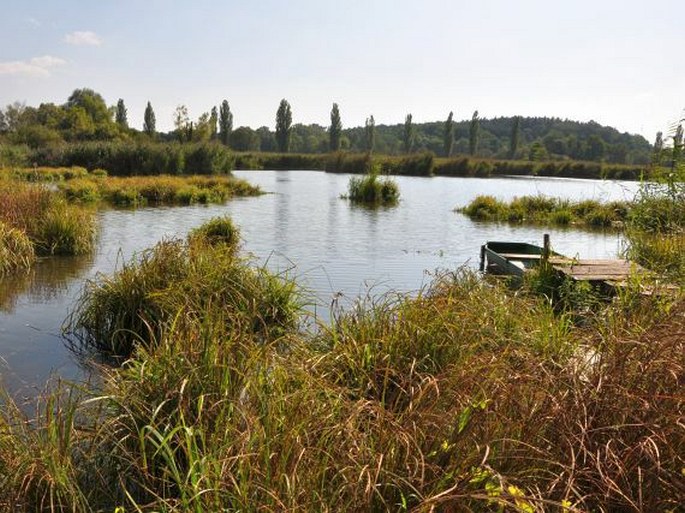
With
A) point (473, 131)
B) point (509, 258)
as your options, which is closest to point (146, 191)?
point (509, 258)

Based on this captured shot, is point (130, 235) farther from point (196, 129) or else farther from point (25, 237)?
point (196, 129)

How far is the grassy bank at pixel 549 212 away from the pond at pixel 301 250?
1.19 m

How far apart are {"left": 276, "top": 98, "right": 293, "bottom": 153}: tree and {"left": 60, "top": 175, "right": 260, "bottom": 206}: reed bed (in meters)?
60.7

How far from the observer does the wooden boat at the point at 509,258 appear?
34.0ft

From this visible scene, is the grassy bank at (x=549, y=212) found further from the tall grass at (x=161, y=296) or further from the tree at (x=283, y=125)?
the tree at (x=283, y=125)

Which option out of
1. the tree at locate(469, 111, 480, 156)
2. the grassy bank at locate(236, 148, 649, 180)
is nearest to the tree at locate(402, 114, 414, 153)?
the tree at locate(469, 111, 480, 156)

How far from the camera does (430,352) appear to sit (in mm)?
4473

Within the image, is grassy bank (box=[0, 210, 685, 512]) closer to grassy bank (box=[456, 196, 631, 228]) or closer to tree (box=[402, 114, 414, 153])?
grassy bank (box=[456, 196, 631, 228])

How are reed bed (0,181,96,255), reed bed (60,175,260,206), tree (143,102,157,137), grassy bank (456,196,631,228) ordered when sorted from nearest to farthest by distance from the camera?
1. reed bed (0,181,96,255)
2. grassy bank (456,196,631,228)
3. reed bed (60,175,260,206)
4. tree (143,102,157,137)

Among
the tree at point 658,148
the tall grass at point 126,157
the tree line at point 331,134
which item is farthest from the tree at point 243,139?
the tree at point 658,148

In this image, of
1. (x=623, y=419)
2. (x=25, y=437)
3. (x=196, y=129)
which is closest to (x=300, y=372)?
(x=25, y=437)

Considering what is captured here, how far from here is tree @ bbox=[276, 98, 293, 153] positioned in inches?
3506

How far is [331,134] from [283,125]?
7557mm

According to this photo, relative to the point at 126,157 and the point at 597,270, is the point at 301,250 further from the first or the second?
the point at 126,157
